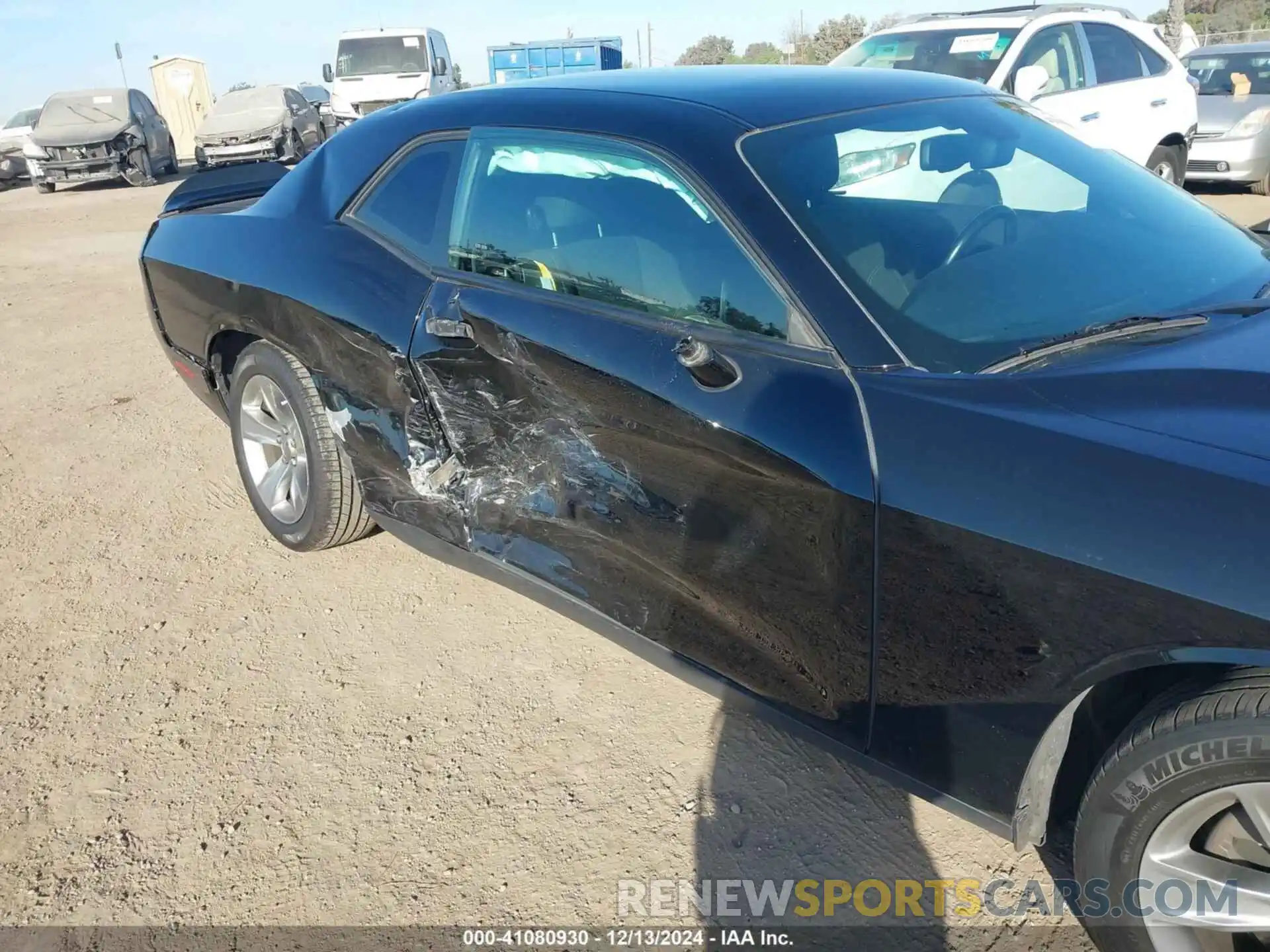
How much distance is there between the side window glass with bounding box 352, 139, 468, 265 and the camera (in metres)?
2.71

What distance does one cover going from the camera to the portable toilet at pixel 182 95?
24250mm

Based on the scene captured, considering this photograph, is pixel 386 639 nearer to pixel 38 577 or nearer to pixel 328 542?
pixel 328 542

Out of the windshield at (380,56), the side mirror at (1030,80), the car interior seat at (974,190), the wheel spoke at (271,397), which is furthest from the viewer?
the windshield at (380,56)

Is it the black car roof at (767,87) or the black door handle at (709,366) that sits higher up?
the black car roof at (767,87)

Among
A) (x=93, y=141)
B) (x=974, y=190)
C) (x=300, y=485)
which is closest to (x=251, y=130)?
(x=93, y=141)

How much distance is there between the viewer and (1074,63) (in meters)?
7.04

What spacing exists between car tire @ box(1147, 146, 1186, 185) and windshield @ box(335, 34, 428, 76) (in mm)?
13589

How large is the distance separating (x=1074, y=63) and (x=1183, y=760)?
695 centimetres

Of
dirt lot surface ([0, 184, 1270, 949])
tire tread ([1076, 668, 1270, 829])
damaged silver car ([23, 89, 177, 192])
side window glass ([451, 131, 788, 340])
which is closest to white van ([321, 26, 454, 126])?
damaged silver car ([23, 89, 177, 192])

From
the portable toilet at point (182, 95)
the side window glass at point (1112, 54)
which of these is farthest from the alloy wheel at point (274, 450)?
the portable toilet at point (182, 95)

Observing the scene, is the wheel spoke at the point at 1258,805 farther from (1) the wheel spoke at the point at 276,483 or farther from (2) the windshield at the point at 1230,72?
(2) the windshield at the point at 1230,72

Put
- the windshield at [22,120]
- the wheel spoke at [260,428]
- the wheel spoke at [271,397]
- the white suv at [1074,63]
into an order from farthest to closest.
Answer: the windshield at [22,120], the white suv at [1074,63], the wheel spoke at [260,428], the wheel spoke at [271,397]

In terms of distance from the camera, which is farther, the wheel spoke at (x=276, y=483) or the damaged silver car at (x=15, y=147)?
the damaged silver car at (x=15, y=147)

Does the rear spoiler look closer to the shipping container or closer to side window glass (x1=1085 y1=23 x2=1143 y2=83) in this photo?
side window glass (x1=1085 y1=23 x2=1143 y2=83)
